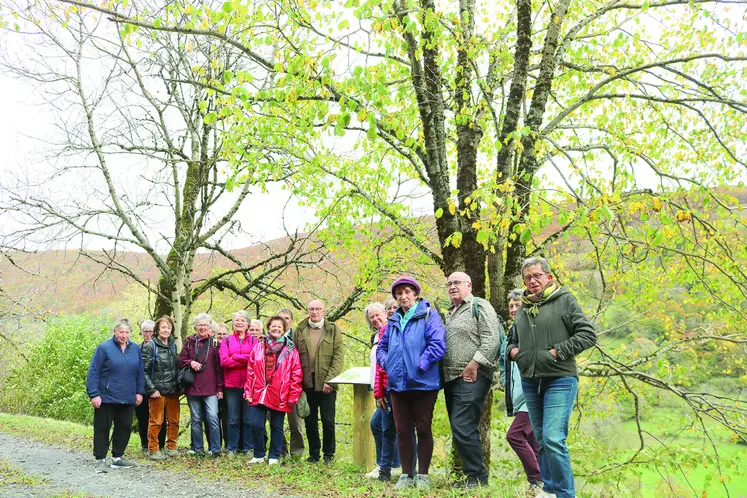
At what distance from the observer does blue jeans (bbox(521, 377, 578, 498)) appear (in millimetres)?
4516

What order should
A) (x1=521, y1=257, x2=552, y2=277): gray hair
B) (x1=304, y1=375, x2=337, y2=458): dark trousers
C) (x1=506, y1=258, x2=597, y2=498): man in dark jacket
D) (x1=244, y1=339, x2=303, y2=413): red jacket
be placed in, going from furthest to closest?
(x1=304, y1=375, x2=337, y2=458): dark trousers, (x1=244, y1=339, x2=303, y2=413): red jacket, (x1=521, y1=257, x2=552, y2=277): gray hair, (x1=506, y1=258, x2=597, y2=498): man in dark jacket

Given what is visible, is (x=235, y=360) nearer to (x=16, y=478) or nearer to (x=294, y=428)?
(x=294, y=428)

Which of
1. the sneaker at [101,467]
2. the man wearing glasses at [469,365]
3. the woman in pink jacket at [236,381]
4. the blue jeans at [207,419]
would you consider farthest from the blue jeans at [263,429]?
the man wearing glasses at [469,365]

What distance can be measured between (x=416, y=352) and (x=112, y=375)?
435 centimetres

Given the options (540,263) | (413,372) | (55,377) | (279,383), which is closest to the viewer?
(540,263)

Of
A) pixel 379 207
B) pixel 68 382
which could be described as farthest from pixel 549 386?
pixel 68 382

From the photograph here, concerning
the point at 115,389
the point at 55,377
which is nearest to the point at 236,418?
the point at 115,389

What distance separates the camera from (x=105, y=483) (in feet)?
21.4

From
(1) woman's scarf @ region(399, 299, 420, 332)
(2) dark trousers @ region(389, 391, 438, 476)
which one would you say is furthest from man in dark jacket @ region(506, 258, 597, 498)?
(1) woman's scarf @ region(399, 299, 420, 332)

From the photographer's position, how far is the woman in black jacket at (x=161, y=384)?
8242 millimetres

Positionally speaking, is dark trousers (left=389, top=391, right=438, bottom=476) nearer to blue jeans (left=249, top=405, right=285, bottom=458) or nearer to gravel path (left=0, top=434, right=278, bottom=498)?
gravel path (left=0, top=434, right=278, bottom=498)

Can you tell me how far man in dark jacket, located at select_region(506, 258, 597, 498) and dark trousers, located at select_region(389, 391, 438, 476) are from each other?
115 cm

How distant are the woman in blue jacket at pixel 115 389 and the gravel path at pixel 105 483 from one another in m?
0.35

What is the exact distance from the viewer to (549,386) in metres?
4.69
